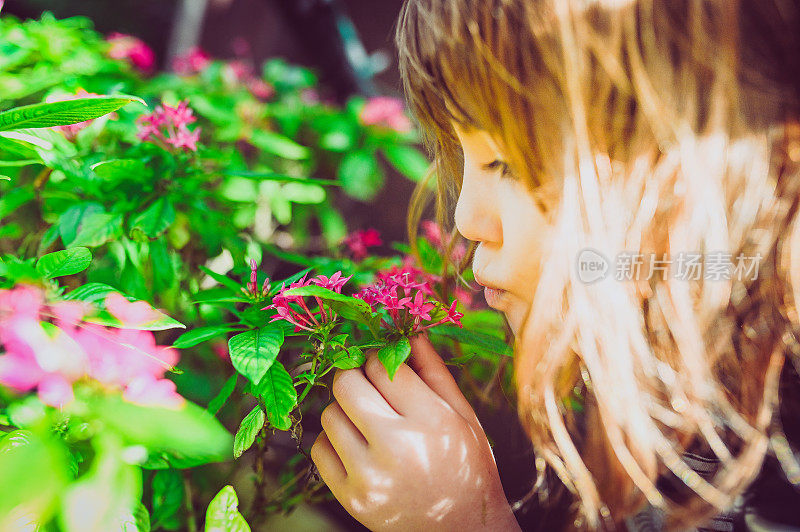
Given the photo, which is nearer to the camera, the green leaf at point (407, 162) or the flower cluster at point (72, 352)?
the flower cluster at point (72, 352)

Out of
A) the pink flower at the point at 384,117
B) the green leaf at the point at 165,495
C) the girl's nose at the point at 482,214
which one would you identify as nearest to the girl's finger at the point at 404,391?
the girl's nose at the point at 482,214

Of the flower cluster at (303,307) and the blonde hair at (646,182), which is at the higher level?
the blonde hair at (646,182)

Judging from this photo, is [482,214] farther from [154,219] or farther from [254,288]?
[154,219]

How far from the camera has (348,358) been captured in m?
0.75

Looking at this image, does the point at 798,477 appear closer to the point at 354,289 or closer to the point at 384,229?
the point at 354,289

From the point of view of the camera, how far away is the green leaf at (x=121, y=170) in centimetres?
88

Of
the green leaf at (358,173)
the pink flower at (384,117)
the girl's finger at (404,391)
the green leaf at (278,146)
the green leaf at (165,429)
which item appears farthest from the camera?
the pink flower at (384,117)

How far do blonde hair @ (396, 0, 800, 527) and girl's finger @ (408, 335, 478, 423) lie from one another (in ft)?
0.29

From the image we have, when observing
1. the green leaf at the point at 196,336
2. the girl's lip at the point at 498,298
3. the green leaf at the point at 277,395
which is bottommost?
the green leaf at the point at 277,395

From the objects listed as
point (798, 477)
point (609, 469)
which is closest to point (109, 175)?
point (609, 469)

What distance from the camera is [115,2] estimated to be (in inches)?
137

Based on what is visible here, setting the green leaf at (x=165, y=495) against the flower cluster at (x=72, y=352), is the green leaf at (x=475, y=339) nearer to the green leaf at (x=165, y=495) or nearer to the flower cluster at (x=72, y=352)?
the flower cluster at (x=72, y=352)

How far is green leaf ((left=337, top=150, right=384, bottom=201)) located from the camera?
1.60 meters

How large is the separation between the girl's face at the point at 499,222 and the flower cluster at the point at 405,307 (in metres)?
0.09
